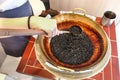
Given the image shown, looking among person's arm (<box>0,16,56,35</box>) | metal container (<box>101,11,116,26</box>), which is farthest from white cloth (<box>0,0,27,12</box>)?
metal container (<box>101,11,116,26</box>)

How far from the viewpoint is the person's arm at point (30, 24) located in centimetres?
70

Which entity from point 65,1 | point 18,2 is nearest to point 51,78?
point 18,2

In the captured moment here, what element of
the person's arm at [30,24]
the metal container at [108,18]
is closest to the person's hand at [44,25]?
the person's arm at [30,24]

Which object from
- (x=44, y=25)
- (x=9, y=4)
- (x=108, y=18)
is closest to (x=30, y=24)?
(x=44, y=25)

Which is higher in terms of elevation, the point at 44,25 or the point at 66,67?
the point at 44,25

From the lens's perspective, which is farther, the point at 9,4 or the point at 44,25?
the point at 9,4

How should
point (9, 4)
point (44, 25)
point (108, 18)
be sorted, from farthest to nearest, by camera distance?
point (108, 18) < point (9, 4) < point (44, 25)

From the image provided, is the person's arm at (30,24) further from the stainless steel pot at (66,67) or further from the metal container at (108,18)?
the metal container at (108,18)

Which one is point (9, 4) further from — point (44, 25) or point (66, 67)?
point (66, 67)

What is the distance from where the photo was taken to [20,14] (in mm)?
955

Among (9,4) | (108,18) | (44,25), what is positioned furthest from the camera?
(108,18)

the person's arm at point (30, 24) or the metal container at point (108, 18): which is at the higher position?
the person's arm at point (30, 24)

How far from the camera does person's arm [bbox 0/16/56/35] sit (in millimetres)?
702

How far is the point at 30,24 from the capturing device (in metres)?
0.72
